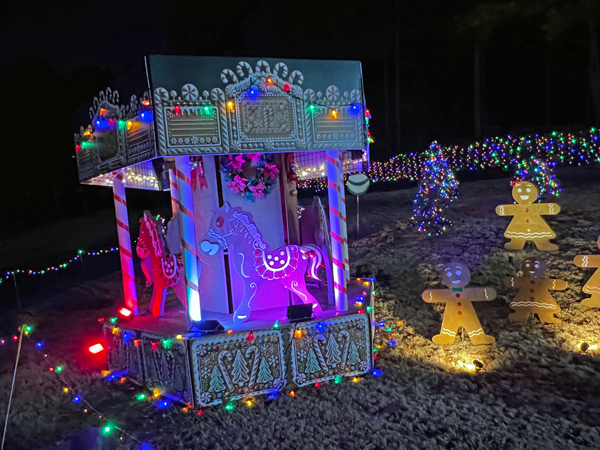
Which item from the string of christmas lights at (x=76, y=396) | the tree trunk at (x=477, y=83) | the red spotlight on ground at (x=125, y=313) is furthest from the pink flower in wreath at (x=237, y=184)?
the tree trunk at (x=477, y=83)

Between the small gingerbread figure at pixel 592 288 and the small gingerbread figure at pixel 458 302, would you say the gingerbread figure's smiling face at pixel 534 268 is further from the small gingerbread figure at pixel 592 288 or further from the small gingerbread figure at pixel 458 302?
the small gingerbread figure at pixel 458 302

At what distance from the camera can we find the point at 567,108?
22.2 meters

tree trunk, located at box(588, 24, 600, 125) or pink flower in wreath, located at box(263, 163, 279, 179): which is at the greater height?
tree trunk, located at box(588, 24, 600, 125)

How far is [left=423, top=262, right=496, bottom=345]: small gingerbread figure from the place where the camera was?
5.79 metres

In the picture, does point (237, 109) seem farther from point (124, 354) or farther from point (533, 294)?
point (533, 294)

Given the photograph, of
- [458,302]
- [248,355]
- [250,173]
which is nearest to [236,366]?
[248,355]

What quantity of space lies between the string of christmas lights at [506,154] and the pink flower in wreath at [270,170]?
9472 mm

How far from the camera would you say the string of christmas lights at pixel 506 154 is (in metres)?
15.7

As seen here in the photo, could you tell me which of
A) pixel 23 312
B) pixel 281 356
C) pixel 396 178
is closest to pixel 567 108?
pixel 396 178

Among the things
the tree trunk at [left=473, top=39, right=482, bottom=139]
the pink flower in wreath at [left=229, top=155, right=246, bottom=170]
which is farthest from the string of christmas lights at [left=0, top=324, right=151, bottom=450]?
the tree trunk at [left=473, top=39, right=482, bottom=139]

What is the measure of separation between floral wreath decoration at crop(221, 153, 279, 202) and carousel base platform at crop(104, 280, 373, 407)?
1929 mm

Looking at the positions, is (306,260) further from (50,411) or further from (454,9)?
(454,9)

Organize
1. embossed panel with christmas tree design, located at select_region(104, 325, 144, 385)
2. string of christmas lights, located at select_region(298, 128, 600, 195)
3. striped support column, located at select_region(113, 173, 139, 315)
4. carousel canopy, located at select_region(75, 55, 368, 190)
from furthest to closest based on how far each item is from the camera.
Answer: string of christmas lights, located at select_region(298, 128, 600, 195)
striped support column, located at select_region(113, 173, 139, 315)
embossed panel with christmas tree design, located at select_region(104, 325, 144, 385)
carousel canopy, located at select_region(75, 55, 368, 190)

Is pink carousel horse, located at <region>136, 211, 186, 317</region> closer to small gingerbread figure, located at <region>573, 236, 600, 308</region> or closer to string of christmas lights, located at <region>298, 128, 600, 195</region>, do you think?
small gingerbread figure, located at <region>573, 236, 600, 308</region>
